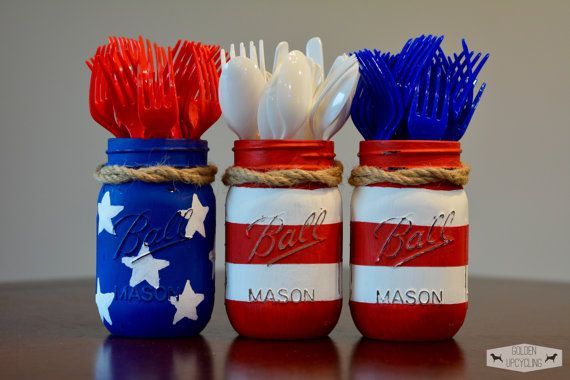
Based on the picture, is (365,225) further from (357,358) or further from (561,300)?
(561,300)

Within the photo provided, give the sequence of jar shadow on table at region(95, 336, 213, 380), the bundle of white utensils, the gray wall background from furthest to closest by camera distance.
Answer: the gray wall background
the bundle of white utensils
jar shadow on table at region(95, 336, 213, 380)

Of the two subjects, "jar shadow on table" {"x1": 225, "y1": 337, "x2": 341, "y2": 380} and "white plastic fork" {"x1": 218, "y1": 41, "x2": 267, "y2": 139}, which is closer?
"jar shadow on table" {"x1": 225, "y1": 337, "x2": 341, "y2": 380}

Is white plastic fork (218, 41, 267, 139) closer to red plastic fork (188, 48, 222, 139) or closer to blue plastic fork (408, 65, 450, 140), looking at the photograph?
red plastic fork (188, 48, 222, 139)

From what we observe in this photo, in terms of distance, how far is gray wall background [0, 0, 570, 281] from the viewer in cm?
226

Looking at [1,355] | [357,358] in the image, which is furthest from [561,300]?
[1,355]

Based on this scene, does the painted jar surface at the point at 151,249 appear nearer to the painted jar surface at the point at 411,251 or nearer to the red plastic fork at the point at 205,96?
the red plastic fork at the point at 205,96

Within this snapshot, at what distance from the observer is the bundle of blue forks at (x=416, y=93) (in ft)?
3.40

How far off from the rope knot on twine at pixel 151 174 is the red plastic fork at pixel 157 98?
0.14 ft

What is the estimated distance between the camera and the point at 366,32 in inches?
93.8

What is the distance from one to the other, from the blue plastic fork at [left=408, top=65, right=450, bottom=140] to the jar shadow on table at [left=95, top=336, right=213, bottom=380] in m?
0.31

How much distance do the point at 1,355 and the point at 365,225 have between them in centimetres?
39

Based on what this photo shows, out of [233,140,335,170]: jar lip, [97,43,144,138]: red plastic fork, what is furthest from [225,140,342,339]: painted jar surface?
[97,43,144,138]: red plastic fork

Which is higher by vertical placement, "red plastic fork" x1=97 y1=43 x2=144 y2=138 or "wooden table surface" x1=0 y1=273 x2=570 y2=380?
"red plastic fork" x1=97 y1=43 x2=144 y2=138

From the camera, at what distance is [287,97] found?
1002 mm
